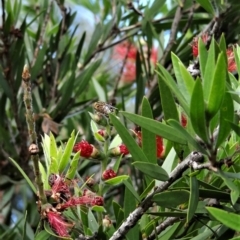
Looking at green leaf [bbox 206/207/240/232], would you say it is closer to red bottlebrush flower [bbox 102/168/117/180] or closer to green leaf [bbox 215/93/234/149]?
green leaf [bbox 215/93/234/149]

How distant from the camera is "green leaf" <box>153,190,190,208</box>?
0.42 metres

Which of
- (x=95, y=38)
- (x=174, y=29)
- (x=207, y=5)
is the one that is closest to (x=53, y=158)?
(x=207, y=5)

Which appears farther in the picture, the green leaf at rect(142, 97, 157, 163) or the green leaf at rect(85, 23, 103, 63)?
the green leaf at rect(85, 23, 103, 63)

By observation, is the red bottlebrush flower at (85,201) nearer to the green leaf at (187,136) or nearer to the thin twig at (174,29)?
the green leaf at (187,136)

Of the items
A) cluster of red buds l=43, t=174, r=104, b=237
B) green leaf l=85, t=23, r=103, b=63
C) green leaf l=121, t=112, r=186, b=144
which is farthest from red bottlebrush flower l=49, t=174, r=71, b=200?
green leaf l=85, t=23, r=103, b=63

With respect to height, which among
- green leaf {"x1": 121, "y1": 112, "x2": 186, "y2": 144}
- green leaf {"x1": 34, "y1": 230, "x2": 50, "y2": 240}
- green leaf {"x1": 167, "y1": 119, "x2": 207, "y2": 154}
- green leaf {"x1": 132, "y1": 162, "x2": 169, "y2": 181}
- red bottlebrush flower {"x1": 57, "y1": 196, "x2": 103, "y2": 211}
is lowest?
green leaf {"x1": 34, "y1": 230, "x2": 50, "y2": 240}

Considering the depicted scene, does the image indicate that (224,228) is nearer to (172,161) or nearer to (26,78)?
(172,161)

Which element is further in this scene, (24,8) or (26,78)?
(24,8)

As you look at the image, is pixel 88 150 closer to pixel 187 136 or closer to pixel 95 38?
pixel 187 136

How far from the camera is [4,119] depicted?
96 centimetres

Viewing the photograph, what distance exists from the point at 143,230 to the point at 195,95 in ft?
0.64

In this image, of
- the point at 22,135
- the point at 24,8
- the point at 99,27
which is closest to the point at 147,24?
the point at 99,27

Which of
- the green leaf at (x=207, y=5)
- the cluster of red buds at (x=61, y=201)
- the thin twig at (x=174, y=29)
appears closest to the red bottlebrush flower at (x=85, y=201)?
the cluster of red buds at (x=61, y=201)

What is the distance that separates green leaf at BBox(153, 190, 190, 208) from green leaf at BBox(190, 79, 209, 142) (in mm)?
60
